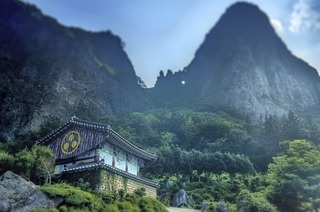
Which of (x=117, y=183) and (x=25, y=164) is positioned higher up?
(x=25, y=164)

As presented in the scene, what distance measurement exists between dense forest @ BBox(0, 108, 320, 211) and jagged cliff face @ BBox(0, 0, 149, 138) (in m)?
9.36

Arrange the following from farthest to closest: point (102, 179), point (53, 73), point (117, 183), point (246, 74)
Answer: point (246, 74), point (53, 73), point (117, 183), point (102, 179)

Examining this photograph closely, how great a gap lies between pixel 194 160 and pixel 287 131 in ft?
68.7

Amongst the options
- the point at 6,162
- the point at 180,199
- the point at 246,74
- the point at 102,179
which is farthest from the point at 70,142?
the point at 246,74

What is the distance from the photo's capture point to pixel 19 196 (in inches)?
889

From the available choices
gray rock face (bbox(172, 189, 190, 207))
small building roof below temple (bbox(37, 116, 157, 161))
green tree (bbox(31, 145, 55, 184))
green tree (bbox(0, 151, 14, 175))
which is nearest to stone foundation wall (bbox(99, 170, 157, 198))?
small building roof below temple (bbox(37, 116, 157, 161))

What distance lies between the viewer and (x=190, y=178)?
Answer: 54156mm

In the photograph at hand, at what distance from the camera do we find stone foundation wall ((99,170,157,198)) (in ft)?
95.0

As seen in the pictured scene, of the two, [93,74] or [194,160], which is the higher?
[93,74]

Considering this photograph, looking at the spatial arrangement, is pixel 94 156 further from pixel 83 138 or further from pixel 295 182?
pixel 295 182

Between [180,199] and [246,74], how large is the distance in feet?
271

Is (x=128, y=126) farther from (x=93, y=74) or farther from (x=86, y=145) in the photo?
(x=86, y=145)

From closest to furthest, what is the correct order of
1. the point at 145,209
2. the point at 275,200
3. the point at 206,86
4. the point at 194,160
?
the point at 145,209
the point at 275,200
the point at 194,160
the point at 206,86

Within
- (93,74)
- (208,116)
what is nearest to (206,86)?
(208,116)
